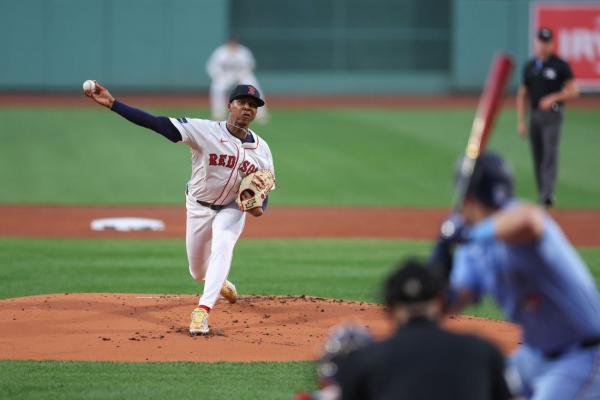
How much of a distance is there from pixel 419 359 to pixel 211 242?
5969mm

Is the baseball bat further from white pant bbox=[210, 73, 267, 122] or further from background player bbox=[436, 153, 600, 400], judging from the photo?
white pant bbox=[210, 73, 267, 122]

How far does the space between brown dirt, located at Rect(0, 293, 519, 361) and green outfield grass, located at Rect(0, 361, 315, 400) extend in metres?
0.28

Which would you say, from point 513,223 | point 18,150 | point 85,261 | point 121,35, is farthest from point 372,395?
point 121,35

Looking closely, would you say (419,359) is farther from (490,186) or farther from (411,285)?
(490,186)

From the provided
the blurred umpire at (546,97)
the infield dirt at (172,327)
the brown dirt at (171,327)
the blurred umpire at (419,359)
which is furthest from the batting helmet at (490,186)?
the blurred umpire at (546,97)

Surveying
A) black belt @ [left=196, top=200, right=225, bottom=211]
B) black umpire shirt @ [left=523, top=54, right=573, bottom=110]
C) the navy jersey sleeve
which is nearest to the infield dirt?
black belt @ [left=196, top=200, right=225, bottom=211]

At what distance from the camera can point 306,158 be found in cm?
2308

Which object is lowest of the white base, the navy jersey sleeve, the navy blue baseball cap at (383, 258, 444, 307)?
the white base

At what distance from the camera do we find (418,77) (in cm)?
3522

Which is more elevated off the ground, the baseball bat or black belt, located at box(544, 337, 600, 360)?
the baseball bat

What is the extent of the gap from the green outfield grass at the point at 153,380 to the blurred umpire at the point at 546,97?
9146 mm

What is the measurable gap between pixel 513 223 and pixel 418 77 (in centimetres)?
3137

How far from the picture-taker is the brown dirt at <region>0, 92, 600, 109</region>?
3177cm

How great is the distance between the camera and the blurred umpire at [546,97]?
1627 cm
